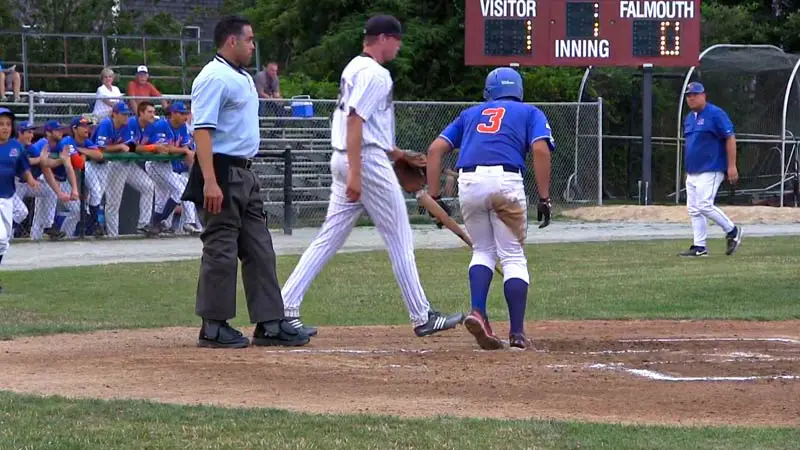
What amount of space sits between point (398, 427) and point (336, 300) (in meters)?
6.73

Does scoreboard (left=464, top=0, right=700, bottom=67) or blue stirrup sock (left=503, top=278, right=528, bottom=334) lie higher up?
scoreboard (left=464, top=0, right=700, bottom=67)

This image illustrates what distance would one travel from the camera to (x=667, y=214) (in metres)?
24.6

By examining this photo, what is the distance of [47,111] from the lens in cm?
2470

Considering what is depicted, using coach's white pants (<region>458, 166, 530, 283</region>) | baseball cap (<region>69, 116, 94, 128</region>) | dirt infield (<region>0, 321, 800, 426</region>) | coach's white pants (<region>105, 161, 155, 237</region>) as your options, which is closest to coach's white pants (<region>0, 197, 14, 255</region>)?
dirt infield (<region>0, 321, 800, 426</region>)

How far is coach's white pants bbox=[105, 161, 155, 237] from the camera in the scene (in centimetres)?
1988

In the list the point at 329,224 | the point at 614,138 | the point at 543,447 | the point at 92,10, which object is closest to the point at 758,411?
the point at 543,447

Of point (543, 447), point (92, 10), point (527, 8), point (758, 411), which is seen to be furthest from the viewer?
point (92, 10)

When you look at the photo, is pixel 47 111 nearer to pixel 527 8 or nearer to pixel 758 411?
pixel 527 8

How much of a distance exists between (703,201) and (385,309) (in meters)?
5.84

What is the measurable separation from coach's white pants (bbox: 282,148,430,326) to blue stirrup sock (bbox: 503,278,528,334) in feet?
1.92

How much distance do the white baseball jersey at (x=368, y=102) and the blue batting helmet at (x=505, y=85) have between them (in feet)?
2.37

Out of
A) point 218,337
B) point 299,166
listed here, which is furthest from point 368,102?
point 299,166

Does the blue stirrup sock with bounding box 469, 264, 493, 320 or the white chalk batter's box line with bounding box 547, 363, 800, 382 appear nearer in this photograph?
the white chalk batter's box line with bounding box 547, 363, 800, 382

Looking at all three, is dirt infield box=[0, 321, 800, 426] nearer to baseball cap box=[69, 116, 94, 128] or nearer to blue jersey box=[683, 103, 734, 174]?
blue jersey box=[683, 103, 734, 174]
